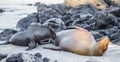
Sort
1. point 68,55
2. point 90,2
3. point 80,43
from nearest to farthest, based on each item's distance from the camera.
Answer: point 68,55 < point 80,43 < point 90,2

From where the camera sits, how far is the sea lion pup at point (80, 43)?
6610mm

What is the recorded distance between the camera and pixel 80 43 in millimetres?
6945

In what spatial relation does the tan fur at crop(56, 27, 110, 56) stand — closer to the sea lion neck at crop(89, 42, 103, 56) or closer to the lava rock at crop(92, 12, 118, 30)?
the sea lion neck at crop(89, 42, 103, 56)

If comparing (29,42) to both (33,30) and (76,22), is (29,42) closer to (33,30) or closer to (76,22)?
(33,30)

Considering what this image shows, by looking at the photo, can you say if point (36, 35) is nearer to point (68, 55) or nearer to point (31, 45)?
point (31, 45)

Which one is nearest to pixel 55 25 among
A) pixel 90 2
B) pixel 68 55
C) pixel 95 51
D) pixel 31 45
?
pixel 31 45

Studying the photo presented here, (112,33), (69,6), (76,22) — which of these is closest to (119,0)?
(69,6)

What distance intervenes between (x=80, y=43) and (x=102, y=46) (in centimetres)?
53

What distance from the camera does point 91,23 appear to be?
10898 mm

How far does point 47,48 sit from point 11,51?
0.71m

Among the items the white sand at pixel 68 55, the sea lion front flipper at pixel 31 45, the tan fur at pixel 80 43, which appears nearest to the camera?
the white sand at pixel 68 55

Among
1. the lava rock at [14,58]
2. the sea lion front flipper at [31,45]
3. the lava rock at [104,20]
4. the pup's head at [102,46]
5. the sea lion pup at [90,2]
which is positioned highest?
the pup's head at [102,46]

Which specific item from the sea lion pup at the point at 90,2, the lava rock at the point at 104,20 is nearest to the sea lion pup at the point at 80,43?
the lava rock at the point at 104,20

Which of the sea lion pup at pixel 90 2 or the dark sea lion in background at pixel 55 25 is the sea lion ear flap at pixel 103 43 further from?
the sea lion pup at pixel 90 2
